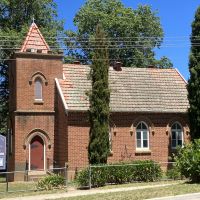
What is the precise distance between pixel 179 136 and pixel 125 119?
4.54m

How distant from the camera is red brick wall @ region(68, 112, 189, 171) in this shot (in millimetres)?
31078

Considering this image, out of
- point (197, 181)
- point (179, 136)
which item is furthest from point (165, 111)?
point (197, 181)

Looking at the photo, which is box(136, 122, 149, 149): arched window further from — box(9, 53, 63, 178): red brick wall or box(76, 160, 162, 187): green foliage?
box(76, 160, 162, 187): green foliage

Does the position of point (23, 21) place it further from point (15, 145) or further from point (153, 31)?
point (15, 145)

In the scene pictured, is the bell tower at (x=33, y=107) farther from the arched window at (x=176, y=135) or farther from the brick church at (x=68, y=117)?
the arched window at (x=176, y=135)

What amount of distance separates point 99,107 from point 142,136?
8.64 meters

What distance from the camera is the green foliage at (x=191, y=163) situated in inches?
827

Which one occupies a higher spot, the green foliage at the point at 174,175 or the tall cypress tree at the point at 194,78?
the tall cypress tree at the point at 194,78

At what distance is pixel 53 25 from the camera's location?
5112 cm

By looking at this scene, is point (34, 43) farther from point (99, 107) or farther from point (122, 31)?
point (122, 31)

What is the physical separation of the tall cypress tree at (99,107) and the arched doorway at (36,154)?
26.0 ft

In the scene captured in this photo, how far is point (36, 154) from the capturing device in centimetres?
3231

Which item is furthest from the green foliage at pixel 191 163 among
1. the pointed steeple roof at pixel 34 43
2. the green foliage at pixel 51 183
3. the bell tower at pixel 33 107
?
the pointed steeple roof at pixel 34 43

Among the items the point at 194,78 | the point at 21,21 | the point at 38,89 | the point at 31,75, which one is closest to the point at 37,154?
the point at 38,89
